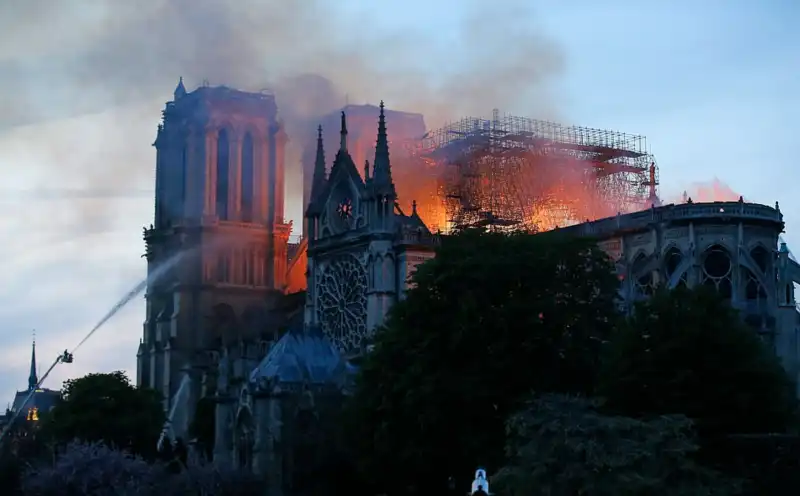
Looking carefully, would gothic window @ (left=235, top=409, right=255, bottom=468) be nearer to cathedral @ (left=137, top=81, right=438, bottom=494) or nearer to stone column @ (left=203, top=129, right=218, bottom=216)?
cathedral @ (left=137, top=81, right=438, bottom=494)

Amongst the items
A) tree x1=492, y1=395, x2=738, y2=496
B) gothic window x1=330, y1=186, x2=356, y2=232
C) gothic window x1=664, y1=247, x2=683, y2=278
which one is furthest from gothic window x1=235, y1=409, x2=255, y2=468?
tree x1=492, y1=395, x2=738, y2=496

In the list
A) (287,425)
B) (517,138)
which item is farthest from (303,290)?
(287,425)

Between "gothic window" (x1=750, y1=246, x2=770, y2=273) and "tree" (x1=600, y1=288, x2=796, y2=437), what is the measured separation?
18.8 metres

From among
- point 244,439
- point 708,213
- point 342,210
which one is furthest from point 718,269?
point 342,210

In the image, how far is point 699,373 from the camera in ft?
154

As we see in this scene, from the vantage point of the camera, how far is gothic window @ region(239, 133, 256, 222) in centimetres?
10306

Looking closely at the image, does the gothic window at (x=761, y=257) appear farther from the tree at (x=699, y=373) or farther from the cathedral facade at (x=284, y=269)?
the tree at (x=699, y=373)

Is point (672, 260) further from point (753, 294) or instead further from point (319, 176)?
point (319, 176)

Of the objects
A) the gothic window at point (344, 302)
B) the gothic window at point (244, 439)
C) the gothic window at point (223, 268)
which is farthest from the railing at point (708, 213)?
the gothic window at point (223, 268)

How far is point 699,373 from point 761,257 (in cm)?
2174

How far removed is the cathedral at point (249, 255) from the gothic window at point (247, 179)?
0.10 metres

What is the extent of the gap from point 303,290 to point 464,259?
48.9 m

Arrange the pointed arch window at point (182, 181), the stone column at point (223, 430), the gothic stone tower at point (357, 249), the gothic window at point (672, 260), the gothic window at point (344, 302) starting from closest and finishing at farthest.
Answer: the gothic window at point (672, 260)
the stone column at point (223, 430)
the gothic stone tower at point (357, 249)
the gothic window at point (344, 302)
the pointed arch window at point (182, 181)

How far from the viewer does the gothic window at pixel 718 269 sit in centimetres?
6631
